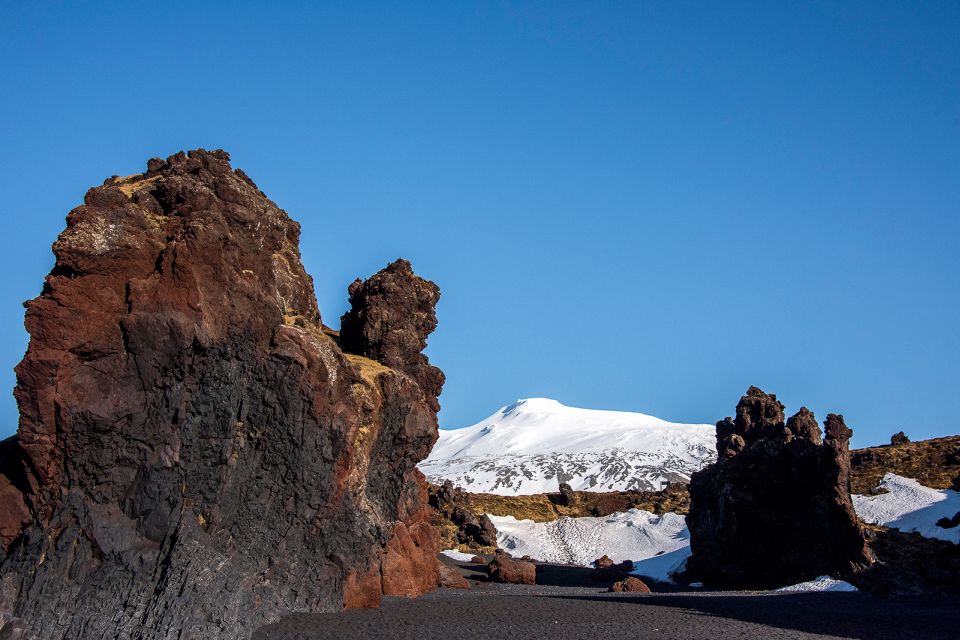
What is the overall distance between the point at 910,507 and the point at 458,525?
3265 cm

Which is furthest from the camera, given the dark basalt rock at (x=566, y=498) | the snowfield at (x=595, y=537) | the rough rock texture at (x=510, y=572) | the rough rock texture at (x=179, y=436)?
the dark basalt rock at (x=566, y=498)

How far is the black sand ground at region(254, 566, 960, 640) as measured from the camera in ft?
68.5

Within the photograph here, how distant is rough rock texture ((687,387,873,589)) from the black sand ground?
210 inches

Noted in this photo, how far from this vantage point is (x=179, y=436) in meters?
21.3

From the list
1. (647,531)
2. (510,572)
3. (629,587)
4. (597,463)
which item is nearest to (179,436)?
(629,587)

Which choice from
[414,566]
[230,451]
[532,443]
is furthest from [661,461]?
[230,451]

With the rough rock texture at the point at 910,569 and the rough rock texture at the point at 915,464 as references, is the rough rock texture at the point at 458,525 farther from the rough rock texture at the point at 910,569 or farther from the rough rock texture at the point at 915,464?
Result: the rough rock texture at the point at 910,569

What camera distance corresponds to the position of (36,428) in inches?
781

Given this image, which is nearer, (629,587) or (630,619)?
(630,619)

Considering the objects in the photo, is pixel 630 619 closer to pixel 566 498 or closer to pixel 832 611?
pixel 832 611

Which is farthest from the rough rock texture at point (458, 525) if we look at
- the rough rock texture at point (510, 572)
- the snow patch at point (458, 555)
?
the rough rock texture at point (510, 572)

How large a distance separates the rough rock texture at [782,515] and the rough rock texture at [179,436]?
22638 mm

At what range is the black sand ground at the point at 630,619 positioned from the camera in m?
20.9

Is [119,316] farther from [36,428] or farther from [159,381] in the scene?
[36,428]
